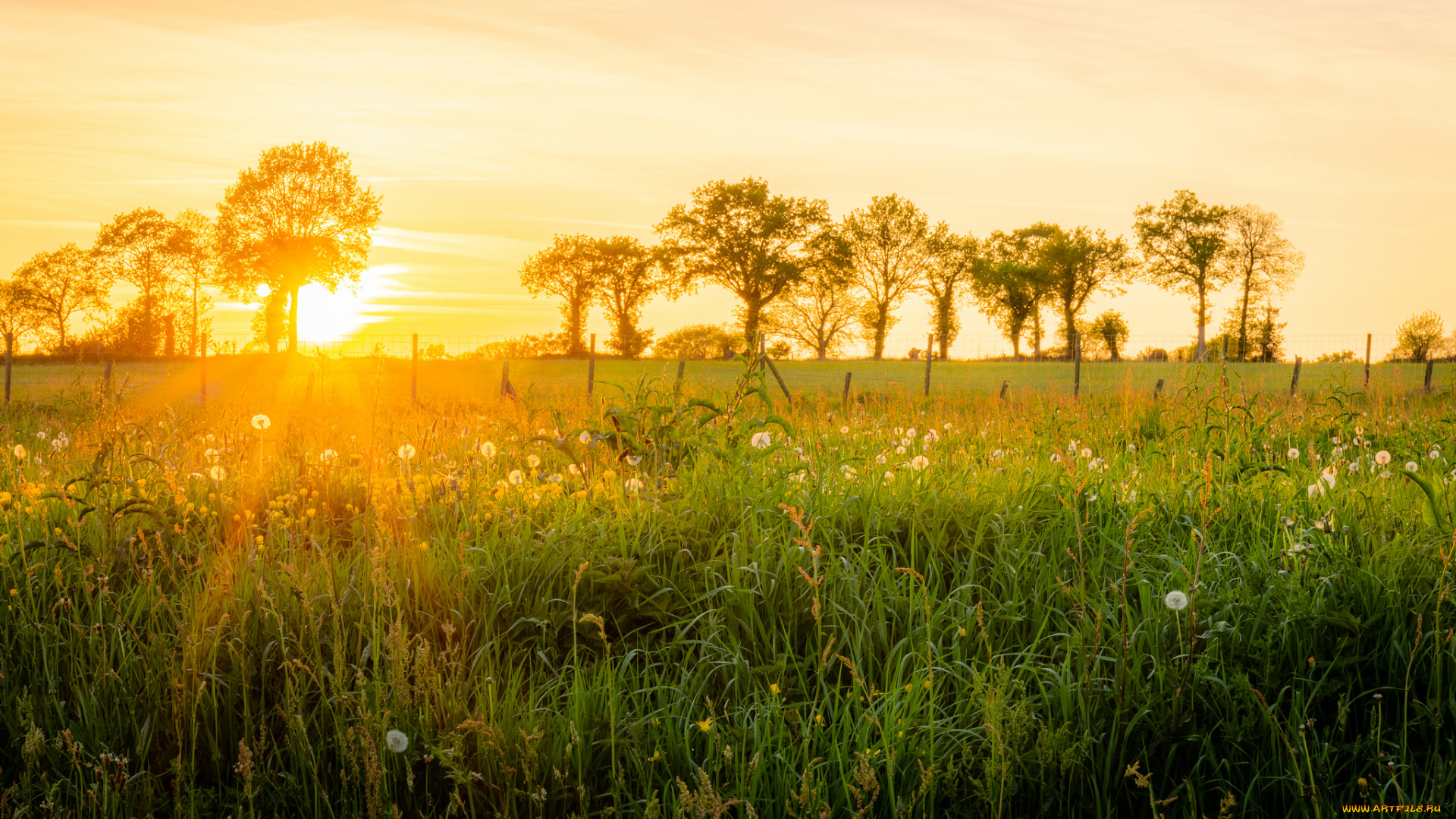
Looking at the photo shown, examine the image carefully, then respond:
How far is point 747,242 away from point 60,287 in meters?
54.3

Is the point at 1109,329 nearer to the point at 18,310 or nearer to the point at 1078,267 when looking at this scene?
the point at 1078,267

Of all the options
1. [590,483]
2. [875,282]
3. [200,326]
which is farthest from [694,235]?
[590,483]

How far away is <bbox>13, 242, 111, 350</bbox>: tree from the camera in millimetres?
64062

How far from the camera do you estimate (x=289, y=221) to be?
4725 centimetres

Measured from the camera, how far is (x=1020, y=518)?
4.02 m

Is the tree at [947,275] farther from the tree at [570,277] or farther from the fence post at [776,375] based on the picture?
the fence post at [776,375]

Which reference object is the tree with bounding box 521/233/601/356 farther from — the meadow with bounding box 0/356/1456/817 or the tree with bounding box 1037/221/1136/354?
the meadow with bounding box 0/356/1456/817

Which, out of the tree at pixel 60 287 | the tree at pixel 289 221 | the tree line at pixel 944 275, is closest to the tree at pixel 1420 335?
the tree line at pixel 944 275

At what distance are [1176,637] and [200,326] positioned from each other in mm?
71553

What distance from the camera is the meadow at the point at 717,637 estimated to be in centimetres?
249

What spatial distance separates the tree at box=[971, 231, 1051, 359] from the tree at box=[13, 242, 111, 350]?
71.1m

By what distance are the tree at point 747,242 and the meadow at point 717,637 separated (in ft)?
185

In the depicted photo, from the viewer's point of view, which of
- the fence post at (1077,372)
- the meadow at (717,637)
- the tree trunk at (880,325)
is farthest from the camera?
the tree trunk at (880,325)

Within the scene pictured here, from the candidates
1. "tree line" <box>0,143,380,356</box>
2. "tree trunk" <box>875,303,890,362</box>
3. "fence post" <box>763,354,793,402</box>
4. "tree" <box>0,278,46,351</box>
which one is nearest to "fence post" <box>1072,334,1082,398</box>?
"fence post" <box>763,354,793,402</box>
